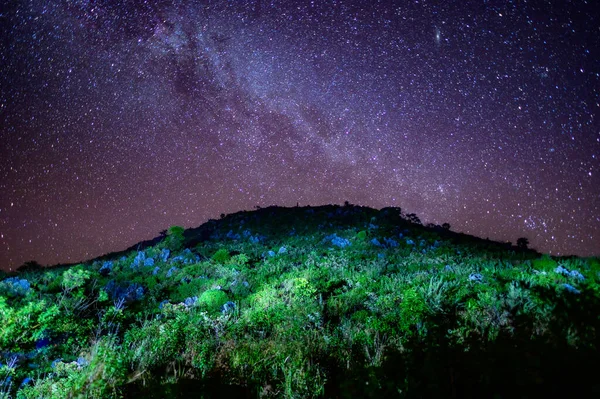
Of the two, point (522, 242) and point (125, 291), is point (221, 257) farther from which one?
point (522, 242)

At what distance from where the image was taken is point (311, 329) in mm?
6117

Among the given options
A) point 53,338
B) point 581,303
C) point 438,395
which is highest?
point 581,303

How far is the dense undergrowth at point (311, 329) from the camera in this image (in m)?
3.50

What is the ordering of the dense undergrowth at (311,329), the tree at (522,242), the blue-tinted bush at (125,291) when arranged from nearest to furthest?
the dense undergrowth at (311,329), the blue-tinted bush at (125,291), the tree at (522,242)

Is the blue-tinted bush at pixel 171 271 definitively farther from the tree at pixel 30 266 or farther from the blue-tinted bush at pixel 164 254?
the tree at pixel 30 266

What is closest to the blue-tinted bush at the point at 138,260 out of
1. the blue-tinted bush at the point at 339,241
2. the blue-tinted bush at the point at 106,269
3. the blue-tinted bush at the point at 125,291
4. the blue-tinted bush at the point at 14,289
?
the blue-tinted bush at the point at 106,269

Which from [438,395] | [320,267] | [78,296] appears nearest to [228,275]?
[320,267]

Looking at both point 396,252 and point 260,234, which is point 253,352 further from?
point 260,234

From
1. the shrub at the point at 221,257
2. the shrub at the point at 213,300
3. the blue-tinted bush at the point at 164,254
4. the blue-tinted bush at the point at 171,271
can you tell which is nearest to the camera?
the shrub at the point at 213,300

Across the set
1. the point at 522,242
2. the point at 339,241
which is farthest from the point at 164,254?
the point at 522,242

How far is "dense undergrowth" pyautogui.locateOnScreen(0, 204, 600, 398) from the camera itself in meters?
3.50

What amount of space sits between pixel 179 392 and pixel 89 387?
1177 mm

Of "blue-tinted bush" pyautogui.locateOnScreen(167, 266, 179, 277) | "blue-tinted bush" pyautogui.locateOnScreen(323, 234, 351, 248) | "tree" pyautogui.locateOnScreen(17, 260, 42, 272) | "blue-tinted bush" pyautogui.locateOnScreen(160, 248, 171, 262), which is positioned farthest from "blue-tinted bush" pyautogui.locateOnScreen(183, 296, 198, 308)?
"tree" pyautogui.locateOnScreen(17, 260, 42, 272)

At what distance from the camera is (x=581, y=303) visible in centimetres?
378
